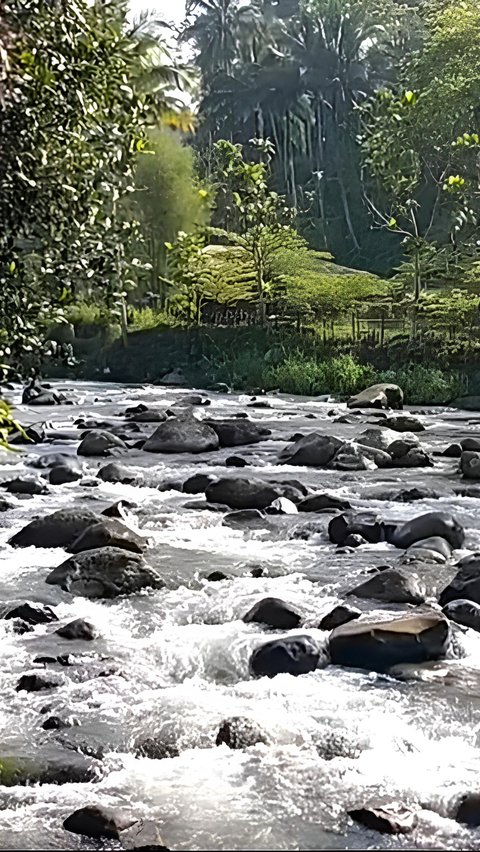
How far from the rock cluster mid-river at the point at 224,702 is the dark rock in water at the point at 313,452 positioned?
355cm

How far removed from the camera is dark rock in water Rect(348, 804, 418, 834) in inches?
176

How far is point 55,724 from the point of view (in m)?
5.56

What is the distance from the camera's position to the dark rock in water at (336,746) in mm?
5215

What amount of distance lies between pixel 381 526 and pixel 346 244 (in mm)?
41581

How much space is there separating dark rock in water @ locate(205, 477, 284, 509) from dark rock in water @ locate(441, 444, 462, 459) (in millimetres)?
4469

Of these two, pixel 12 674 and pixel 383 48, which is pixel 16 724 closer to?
pixel 12 674

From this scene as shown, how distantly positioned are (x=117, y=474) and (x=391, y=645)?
7324 mm

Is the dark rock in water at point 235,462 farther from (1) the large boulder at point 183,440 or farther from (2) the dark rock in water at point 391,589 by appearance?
(2) the dark rock in water at point 391,589

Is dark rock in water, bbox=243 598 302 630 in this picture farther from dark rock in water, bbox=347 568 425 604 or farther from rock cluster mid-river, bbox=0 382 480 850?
dark rock in water, bbox=347 568 425 604

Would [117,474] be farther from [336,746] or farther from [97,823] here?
[97,823]

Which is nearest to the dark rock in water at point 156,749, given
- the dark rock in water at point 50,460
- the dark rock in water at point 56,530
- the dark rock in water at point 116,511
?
the dark rock in water at point 56,530

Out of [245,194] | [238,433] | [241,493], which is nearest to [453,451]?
[238,433]

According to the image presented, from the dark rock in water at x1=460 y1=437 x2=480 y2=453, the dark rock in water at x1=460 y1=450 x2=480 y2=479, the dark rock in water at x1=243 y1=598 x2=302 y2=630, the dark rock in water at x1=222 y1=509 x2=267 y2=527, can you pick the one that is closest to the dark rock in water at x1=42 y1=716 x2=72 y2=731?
the dark rock in water at x1=243 y1=598 x2=302 y2=630

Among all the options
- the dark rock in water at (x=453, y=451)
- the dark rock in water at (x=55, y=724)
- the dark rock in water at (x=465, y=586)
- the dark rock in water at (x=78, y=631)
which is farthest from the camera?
the dark rock in water at (x=453, y=451)
